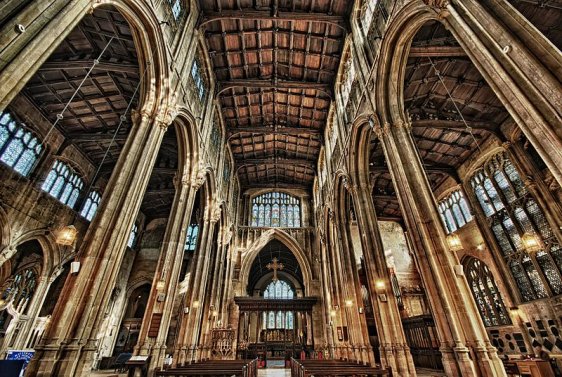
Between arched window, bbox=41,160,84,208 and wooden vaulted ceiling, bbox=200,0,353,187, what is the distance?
10.6 metres

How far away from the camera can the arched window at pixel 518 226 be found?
12133 millimetres

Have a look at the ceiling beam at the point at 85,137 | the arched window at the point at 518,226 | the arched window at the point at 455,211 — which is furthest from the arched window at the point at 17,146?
the arched window at the point at 455,211

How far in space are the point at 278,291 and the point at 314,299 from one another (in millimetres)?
12227

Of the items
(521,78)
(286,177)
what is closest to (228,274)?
(286,177)

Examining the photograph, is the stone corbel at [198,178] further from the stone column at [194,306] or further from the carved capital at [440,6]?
the carved capital at [440,6]

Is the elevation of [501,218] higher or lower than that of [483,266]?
higher

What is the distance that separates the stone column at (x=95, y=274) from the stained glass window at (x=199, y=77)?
22.4ft

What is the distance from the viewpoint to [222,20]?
14766 mm

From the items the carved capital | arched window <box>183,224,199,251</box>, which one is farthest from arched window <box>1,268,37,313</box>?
the carved capital

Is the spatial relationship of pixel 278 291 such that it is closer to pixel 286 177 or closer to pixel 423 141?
pixel 286 177

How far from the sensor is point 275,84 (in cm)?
1742

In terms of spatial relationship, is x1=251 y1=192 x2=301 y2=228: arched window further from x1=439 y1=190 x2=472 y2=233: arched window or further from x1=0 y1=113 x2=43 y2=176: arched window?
x1=0 y1=113 x2=43 y2=176: arched window

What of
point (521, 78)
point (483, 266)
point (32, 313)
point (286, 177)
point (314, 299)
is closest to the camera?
point (521, 78)

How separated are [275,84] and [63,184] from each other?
1437cm
